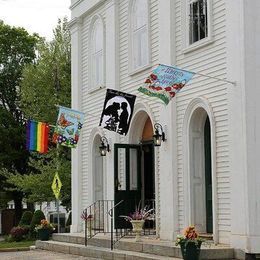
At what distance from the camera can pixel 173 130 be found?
17.3 metres

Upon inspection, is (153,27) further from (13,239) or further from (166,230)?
(13,239)

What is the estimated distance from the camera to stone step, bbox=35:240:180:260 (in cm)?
1556

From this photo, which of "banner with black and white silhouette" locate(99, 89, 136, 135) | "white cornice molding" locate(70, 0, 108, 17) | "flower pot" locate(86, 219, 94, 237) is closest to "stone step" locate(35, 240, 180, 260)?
"flower pot" locate(86, 219, 94, 237)

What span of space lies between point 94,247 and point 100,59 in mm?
6753

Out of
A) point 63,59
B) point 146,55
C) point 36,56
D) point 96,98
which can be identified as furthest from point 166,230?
point 36,56

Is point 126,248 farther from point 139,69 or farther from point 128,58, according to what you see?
point 128,58

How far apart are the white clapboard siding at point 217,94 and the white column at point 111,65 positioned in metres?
4.00

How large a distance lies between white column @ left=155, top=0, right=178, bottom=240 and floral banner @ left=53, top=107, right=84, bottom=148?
3.58m

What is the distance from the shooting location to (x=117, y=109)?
17.5 metres

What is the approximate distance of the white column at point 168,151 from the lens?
17156 millimetres

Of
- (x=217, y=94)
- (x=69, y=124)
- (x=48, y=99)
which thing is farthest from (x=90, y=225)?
(x=48, y=99)

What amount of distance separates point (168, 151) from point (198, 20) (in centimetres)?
337

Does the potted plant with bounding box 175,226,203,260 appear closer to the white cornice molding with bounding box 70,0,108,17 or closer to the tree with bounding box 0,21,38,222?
the white cornice molding with bounding box 70,0,108,17

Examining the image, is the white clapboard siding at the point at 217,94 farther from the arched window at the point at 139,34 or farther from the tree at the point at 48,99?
the tree at the point at 48,99
